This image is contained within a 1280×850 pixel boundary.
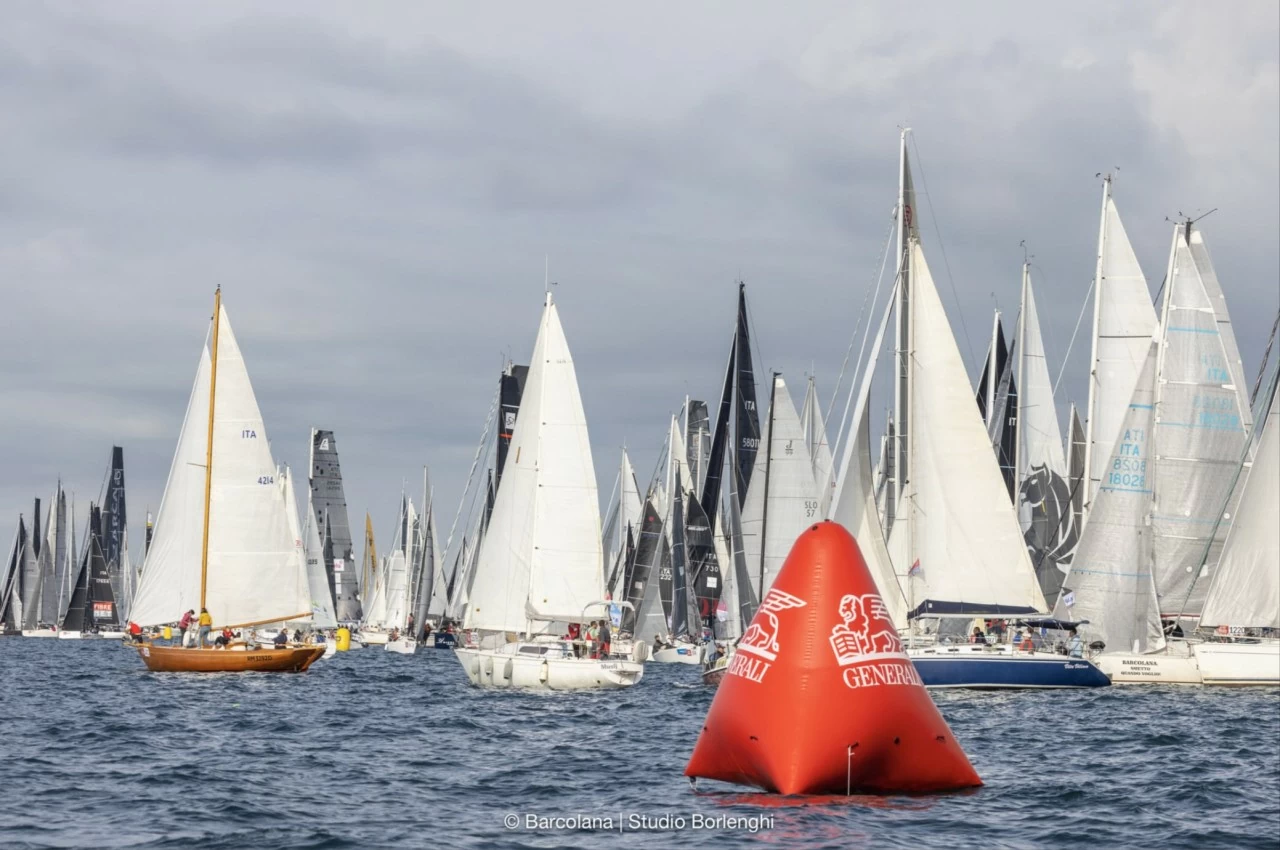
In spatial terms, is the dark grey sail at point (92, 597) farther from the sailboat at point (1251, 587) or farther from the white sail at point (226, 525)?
the sailboat at point (1251, 587)

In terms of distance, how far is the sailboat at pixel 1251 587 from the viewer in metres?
41.7

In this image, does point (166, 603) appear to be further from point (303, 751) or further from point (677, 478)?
point (677, 478)

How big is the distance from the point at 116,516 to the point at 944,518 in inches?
3764

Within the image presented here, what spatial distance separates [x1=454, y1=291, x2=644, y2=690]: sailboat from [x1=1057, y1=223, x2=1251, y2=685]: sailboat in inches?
545

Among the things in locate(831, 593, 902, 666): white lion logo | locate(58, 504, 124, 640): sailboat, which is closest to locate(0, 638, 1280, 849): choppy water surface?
locate(831, 593, 902, 666): white lion logo

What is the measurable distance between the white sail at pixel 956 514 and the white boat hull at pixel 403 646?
53322 mm

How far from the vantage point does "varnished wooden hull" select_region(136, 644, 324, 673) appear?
48.1m

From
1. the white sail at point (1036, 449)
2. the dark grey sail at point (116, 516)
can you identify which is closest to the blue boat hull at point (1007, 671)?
the white sail at point (1036, 449)

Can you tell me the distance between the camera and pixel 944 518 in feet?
139

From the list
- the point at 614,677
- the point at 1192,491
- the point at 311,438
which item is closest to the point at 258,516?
the point at 614,677

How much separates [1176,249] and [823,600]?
36.5 m

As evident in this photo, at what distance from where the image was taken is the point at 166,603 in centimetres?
4978

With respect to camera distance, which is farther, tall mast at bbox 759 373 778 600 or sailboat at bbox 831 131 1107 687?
tall mast at bbox 759 373 778 600

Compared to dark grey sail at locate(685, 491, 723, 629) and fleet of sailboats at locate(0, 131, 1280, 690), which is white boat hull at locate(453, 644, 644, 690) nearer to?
fleet of sailboats at locate(0, 131, 1280, 690)
